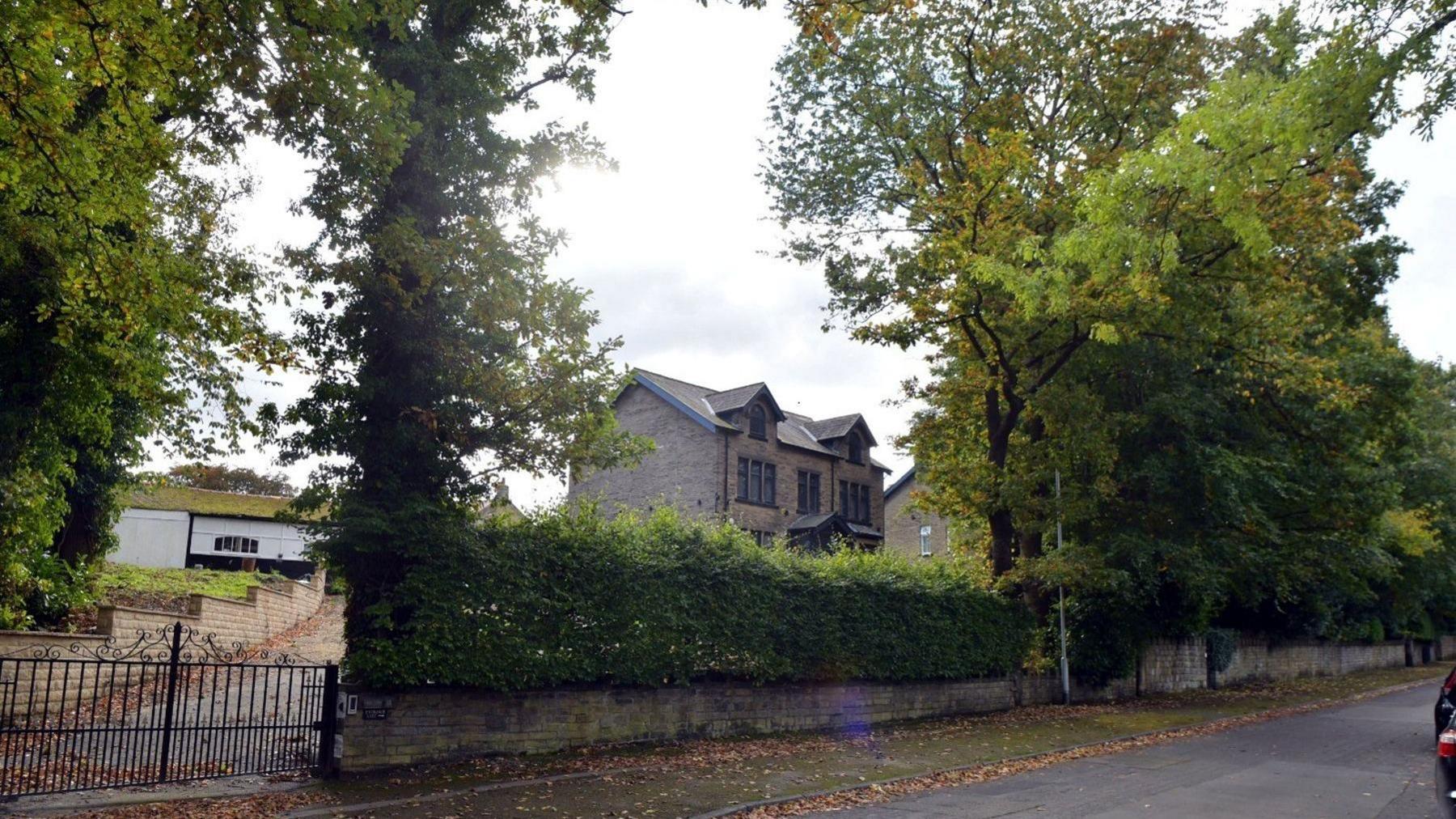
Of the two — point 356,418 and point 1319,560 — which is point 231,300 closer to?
point 356,418

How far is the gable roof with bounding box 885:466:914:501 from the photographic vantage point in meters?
55.3

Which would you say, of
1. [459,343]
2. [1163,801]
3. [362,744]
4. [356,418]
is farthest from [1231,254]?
→ [362,744]

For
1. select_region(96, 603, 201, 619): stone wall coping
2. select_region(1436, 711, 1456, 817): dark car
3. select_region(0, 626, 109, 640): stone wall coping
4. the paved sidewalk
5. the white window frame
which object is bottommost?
the paved sidewalk

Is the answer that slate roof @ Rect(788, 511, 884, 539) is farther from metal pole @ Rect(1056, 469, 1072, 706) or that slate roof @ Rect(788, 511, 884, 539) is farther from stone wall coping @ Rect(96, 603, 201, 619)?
stone wall coping @ Rect(96, 603, 201, 619)

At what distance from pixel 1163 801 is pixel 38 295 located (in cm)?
1477

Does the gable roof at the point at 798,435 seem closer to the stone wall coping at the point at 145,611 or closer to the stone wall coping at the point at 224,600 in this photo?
the stone wall coping at the point at 224,600

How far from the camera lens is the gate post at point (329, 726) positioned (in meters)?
11.3

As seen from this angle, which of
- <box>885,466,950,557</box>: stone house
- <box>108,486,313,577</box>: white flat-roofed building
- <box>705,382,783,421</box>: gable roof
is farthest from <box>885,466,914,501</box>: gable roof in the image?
<box>108,486,313,577</box>: white flat-roofed building

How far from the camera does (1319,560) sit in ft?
81.6

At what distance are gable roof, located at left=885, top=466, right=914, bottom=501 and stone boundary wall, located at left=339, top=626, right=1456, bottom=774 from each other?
30234 millimetres

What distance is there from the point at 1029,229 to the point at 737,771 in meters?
11.8

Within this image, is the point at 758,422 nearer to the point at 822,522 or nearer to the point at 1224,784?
the point at 822,522

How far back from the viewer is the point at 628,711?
1438 cm

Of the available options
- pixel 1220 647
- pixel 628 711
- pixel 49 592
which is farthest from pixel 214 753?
pixel 1220 647
